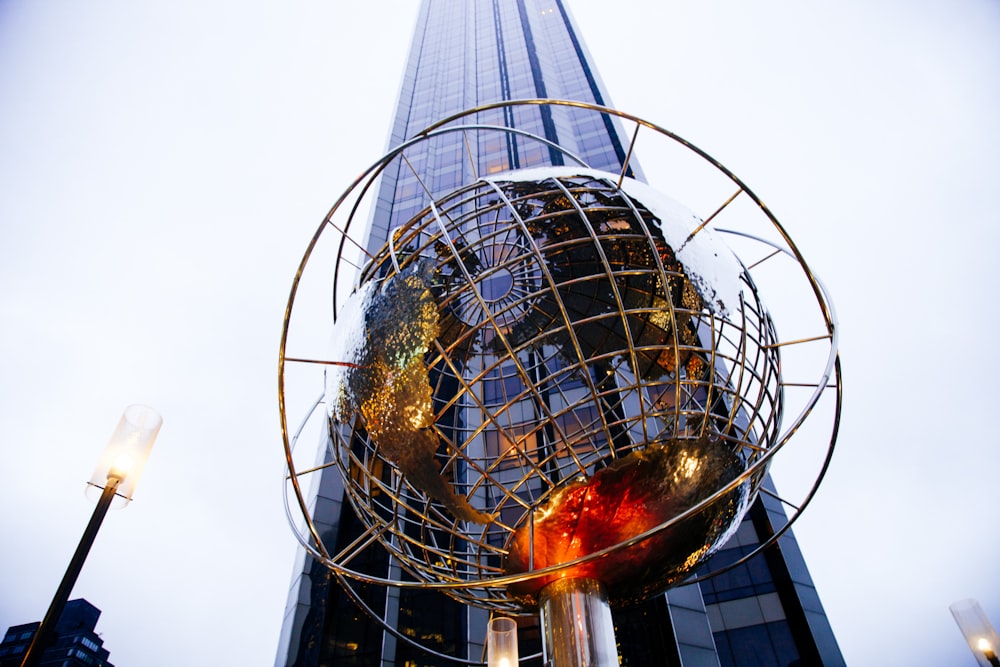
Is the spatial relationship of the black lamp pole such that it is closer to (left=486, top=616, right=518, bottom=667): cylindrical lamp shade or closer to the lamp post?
the lamp post

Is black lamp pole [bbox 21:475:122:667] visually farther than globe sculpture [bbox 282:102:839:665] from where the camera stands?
No

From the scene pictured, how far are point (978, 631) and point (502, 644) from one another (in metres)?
3.87

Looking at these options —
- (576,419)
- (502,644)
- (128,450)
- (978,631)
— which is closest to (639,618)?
(978,631)

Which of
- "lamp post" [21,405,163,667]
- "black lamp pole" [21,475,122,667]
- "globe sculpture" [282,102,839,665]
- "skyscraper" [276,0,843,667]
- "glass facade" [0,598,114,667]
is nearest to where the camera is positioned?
"black lamp pole" [21,475,122,667]

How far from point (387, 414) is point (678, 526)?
1.94 meters

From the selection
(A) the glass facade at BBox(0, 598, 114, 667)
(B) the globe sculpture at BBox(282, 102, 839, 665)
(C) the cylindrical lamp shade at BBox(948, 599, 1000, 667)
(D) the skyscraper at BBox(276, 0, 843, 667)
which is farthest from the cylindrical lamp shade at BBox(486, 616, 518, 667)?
(A) the glass facade at BBox(0, 598, 114, 667)

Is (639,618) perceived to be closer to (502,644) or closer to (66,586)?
(502,644)

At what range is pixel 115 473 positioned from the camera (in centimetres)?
313

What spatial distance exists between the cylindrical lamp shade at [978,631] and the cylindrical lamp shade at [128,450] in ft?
20.7

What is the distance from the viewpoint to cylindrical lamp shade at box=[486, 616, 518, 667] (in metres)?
3.54

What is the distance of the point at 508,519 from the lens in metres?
11.7

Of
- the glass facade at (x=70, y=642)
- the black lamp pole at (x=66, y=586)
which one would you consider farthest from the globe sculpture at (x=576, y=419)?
the glass facade at (x=70, y=642)

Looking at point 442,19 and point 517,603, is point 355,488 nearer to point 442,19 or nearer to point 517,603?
point 517,603

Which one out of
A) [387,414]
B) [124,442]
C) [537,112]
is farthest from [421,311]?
[537,112]
